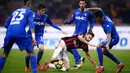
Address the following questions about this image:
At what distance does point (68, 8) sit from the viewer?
987 inches

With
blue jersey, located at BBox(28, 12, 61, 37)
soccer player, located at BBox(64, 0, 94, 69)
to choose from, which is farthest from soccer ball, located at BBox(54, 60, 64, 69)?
blue jersey, located at BBox(28, 12, 61, 37)

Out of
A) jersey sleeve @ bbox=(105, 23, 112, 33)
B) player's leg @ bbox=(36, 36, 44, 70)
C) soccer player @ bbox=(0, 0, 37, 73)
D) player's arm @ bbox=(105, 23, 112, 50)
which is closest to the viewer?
soccer player @ bbox=(0, 0, 37, 73)

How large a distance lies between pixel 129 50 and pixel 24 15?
38.5 feet

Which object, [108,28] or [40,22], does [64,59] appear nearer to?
[40,22]

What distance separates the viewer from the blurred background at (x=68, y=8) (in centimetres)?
2423

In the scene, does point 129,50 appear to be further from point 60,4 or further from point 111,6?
point 60,4

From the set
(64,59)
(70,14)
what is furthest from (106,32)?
(70,14)

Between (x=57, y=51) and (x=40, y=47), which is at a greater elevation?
(x=57, y=51)

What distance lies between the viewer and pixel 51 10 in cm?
2498

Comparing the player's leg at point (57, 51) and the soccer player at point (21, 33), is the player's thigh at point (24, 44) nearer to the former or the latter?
the soccer player at point (21, 33)

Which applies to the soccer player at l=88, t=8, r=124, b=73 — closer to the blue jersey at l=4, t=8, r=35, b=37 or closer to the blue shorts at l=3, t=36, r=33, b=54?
the blue jersey at l=4, t=8, r=35, b=37

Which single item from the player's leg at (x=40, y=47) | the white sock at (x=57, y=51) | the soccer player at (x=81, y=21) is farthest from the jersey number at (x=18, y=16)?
the soccer player at (x=81, y=21)

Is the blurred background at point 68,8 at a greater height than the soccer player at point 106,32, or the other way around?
the soccer player at point 106,32

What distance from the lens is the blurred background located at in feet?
79.5
